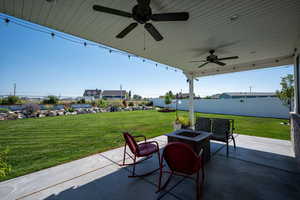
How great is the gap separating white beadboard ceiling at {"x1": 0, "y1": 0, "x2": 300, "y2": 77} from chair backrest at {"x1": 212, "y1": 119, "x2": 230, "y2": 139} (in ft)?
7.02

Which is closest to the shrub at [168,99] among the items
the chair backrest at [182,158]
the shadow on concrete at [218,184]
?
the shadow on concrete at [218,184]

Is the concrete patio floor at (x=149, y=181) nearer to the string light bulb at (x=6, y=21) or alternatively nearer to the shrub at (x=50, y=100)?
the string light bulb at (x=6, y=21)

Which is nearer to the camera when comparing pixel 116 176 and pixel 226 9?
pixel 226 9

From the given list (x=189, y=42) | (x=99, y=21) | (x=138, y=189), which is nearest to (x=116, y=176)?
(x=138, y=189)

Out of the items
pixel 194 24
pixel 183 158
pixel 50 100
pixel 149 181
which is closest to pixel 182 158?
pixel 183 158

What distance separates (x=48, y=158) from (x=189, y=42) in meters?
4.60

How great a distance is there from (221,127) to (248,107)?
9680 millimetres

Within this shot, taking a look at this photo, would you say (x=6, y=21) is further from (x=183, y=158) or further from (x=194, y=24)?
(x=183, y=158)

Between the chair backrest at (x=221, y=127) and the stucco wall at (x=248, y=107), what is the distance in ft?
31.2

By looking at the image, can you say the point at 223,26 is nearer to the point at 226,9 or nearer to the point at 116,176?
the point at 226,9

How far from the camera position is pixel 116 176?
7.52 feet

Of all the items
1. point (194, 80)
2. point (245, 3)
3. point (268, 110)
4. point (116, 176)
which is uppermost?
point (245, 3)

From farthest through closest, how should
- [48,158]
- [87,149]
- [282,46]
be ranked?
[87,149], [282,46], [48,158]

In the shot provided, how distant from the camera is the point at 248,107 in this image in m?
10.6
